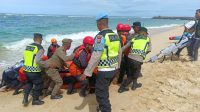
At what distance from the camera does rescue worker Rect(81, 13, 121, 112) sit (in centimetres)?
466

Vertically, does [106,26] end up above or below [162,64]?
above

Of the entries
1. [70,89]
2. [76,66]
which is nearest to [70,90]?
[70,89]

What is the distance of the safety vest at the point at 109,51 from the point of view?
473 cm

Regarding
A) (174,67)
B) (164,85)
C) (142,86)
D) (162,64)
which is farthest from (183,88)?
(162,64)

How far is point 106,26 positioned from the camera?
15.6 ft

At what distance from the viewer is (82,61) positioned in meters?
6.33

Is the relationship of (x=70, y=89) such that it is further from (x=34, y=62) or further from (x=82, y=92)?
(x=34, y=62)

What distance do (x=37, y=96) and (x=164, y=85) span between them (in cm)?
302

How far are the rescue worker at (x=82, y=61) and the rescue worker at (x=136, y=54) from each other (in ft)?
2.97

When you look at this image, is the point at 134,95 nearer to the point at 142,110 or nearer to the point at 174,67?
the point at 142,110

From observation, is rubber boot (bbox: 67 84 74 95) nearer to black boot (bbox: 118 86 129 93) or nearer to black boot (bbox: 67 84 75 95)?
black boot (bbox: 67 84 75 95)

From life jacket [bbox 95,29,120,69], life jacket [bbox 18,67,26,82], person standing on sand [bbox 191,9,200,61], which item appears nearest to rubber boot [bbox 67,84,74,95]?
life jacket [bbox 18,67,26,82]

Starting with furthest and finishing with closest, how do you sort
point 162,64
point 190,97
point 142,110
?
point 162,64 → point 190,97 → point 142,110

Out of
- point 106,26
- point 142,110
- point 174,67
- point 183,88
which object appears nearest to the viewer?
point 106,26
